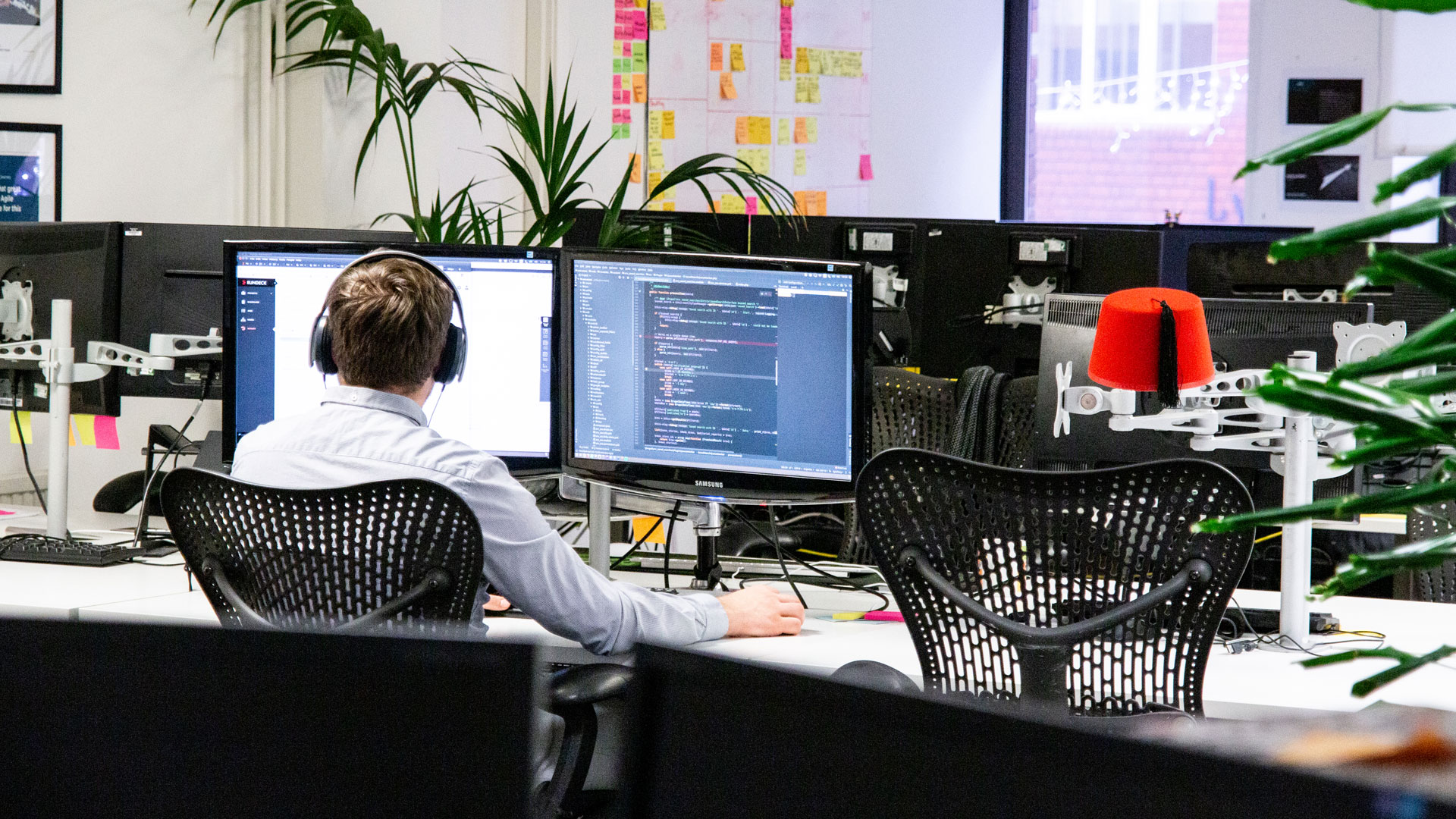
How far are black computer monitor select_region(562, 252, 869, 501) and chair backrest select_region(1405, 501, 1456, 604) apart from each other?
1065 mm

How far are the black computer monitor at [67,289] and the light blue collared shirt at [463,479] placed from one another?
3.05ft

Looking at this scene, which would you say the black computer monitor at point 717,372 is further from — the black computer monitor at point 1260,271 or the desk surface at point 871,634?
the black computer monitor at point 1260,271

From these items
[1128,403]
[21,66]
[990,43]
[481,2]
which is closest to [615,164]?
[481,2]

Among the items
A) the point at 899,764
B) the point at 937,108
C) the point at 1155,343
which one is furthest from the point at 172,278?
the point at 937,108

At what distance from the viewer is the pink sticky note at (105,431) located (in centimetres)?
244

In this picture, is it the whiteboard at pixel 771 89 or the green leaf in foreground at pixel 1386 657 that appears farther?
the whiteboard at pixel 771 89

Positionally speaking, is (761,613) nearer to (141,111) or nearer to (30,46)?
(141,111)

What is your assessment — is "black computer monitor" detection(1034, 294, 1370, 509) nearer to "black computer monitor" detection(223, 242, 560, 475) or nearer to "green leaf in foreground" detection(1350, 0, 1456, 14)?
"black computer monitor" detection(223, 242, 560, 475)

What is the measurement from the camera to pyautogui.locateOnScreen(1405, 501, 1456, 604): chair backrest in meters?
2.24

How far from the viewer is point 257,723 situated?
64cm

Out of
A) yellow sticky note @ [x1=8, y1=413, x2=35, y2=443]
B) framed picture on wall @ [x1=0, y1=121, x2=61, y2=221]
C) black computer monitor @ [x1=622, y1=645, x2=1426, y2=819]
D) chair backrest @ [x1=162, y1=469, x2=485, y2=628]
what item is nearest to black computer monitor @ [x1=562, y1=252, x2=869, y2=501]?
chair backrest @ [x1=162, y1=469, x2=485, y2=628]

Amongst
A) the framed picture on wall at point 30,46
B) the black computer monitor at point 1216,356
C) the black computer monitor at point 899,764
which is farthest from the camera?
the framed picture on wall at point 30,46

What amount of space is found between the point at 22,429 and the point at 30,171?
37.1 inches

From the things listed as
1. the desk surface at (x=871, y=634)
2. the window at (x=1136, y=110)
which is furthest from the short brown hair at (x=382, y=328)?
the window at (x=1136, y=110)
